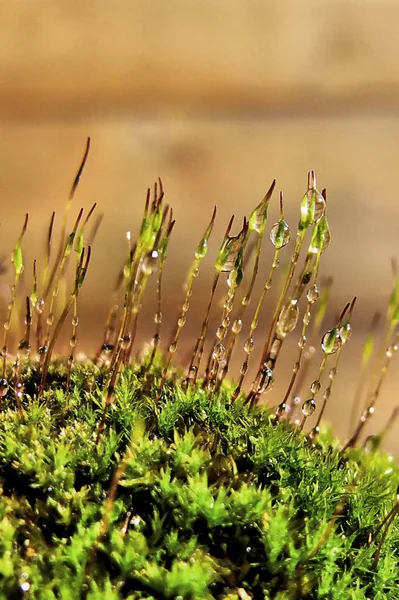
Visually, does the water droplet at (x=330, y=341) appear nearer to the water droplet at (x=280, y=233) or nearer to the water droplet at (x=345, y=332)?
the water droplet at (x=345, y=332)

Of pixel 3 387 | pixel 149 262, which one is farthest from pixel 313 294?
pixel 3 387

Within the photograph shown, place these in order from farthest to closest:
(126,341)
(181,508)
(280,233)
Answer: (126,341), (280,233), (181,508)

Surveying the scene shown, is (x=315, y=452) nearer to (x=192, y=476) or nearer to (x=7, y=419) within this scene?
→ (x=192, y=476)

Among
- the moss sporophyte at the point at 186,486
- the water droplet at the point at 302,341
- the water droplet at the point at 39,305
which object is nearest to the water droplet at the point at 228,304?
the moss sporophyte at the point at 186,486

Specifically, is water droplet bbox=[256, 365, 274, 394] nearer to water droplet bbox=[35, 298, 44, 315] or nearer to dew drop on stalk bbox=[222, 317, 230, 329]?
dew drop on stalk bbox=[222, 317, 230, 329]

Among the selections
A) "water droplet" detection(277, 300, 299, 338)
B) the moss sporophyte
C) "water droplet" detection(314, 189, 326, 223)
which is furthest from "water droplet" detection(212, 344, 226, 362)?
"water droplet" detection(314, 189, 326, 223)

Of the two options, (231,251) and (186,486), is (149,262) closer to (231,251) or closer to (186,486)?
(231,251)

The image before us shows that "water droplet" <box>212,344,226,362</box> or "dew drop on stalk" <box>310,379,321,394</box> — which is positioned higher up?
"water droplet" <box>212,344,226,362</box>
